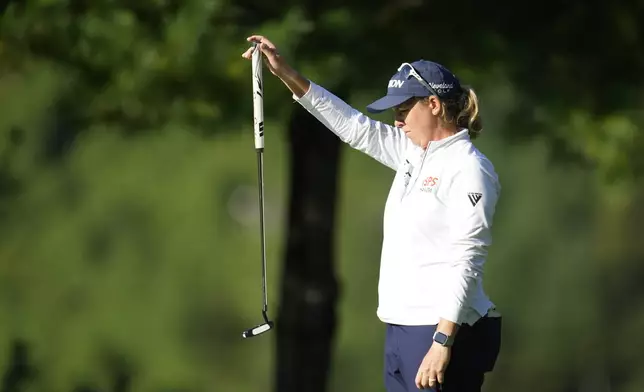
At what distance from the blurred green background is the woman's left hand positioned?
3350mm

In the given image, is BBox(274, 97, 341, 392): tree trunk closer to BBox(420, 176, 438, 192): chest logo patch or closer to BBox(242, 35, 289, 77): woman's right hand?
BBox(242, 35, 289, 77): woman's right hand

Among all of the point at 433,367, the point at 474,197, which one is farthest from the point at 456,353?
the point at 474,197

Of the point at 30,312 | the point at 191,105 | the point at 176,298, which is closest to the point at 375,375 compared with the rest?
the point at 176,298

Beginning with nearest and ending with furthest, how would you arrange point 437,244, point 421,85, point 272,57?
point 437,244
point 421,85
point 272,57

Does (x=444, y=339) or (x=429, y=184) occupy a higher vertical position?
(x=429, y=184)

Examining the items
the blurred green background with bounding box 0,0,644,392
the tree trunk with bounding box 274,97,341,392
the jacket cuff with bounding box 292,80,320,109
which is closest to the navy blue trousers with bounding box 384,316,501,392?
the jacket cuff with bounding box 292,80,320,109

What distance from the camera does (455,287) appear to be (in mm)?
4336

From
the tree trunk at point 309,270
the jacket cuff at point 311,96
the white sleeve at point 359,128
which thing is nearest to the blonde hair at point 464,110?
the white sleeve at point 359,128

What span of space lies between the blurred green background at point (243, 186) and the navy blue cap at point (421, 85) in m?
2.87

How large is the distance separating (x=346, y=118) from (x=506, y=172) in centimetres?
1410

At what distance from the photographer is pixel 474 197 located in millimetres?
4348

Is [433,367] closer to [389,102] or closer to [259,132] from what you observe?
[389,102]

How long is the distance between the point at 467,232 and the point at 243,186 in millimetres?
14093

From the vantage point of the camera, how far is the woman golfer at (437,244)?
171 inches
